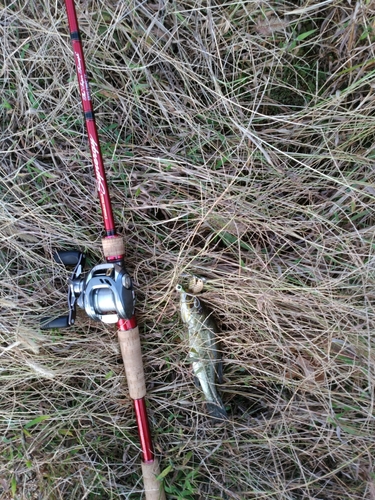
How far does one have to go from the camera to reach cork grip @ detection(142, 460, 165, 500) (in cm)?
153

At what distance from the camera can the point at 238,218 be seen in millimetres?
1545

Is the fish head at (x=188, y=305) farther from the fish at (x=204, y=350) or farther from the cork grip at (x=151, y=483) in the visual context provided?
the cork grip at (x=151, y=483)

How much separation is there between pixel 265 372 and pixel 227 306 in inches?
14.0

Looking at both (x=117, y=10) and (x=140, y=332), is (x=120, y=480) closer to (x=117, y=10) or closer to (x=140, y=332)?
(x=140, y=332)

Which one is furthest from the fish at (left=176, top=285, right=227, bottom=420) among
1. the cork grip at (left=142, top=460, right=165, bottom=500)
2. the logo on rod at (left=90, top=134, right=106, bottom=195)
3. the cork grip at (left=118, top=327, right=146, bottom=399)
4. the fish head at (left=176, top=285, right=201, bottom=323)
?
the logo on rod at (left=90, top=134, right=106, bottom=195)

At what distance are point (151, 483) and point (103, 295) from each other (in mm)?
893

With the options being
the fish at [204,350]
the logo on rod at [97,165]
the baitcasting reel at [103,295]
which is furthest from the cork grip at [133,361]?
the logo on rod at [97,165]

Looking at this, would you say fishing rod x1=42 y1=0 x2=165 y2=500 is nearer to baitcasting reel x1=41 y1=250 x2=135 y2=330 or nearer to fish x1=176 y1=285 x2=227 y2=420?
baitcasting reel x1=41 y1=250 x2=135 y2=330

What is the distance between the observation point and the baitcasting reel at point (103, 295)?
1.32 meters

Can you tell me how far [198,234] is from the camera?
1587 millimetres

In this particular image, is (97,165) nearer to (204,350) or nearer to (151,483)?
(204,350)

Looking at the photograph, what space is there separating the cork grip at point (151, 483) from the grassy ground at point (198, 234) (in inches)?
2.1

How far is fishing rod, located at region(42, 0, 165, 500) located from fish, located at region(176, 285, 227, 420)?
0.24m

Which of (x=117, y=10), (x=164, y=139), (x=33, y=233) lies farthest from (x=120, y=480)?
(x=117, y=10)
